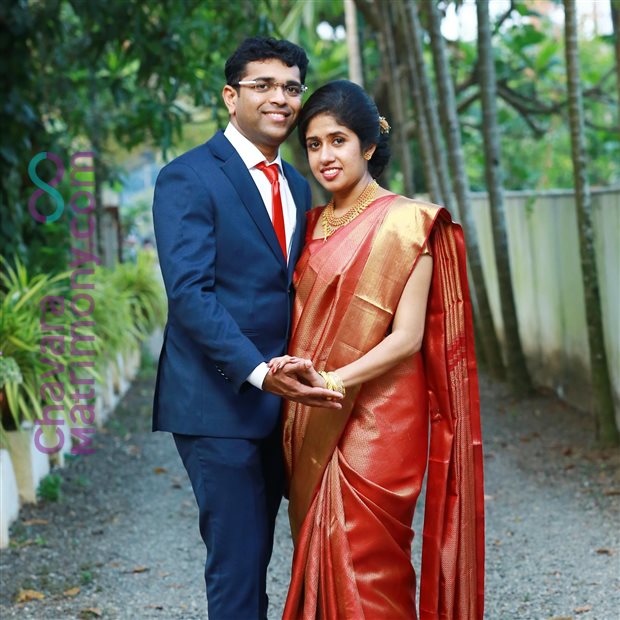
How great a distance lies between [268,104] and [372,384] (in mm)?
877

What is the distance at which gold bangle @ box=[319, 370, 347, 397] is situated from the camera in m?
3.18

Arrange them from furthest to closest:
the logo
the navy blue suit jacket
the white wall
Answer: the logo
the white wall
the navy blue suit jacket

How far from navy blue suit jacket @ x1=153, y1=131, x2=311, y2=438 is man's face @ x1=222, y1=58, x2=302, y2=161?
0.10 meters

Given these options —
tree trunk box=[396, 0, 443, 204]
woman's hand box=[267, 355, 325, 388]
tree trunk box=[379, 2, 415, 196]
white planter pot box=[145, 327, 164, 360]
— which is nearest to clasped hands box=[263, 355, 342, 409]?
woman's hand box=[267, 355, 325, 388]

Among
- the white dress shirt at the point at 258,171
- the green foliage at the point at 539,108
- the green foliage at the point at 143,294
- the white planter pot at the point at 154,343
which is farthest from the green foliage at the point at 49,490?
the white planter pot at the point at 154,343

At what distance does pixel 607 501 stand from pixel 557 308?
10.2 ft

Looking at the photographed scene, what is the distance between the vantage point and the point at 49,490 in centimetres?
646

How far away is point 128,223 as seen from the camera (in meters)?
20.5

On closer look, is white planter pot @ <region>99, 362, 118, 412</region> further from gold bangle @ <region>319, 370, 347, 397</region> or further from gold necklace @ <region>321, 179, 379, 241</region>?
gold bangle @ <region>319, 370, 347, 397</region>

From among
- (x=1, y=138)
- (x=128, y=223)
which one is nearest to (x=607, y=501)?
(x=1, y=138)

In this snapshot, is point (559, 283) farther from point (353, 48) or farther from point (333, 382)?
point (333, 382)

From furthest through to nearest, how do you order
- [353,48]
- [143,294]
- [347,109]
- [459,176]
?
[143,294] < [353,48] < [459,176] < [347,109]

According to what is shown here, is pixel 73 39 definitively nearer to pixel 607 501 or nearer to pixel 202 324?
pixel 607 501

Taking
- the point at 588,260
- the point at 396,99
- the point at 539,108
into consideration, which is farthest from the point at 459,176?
the point at 539,108
